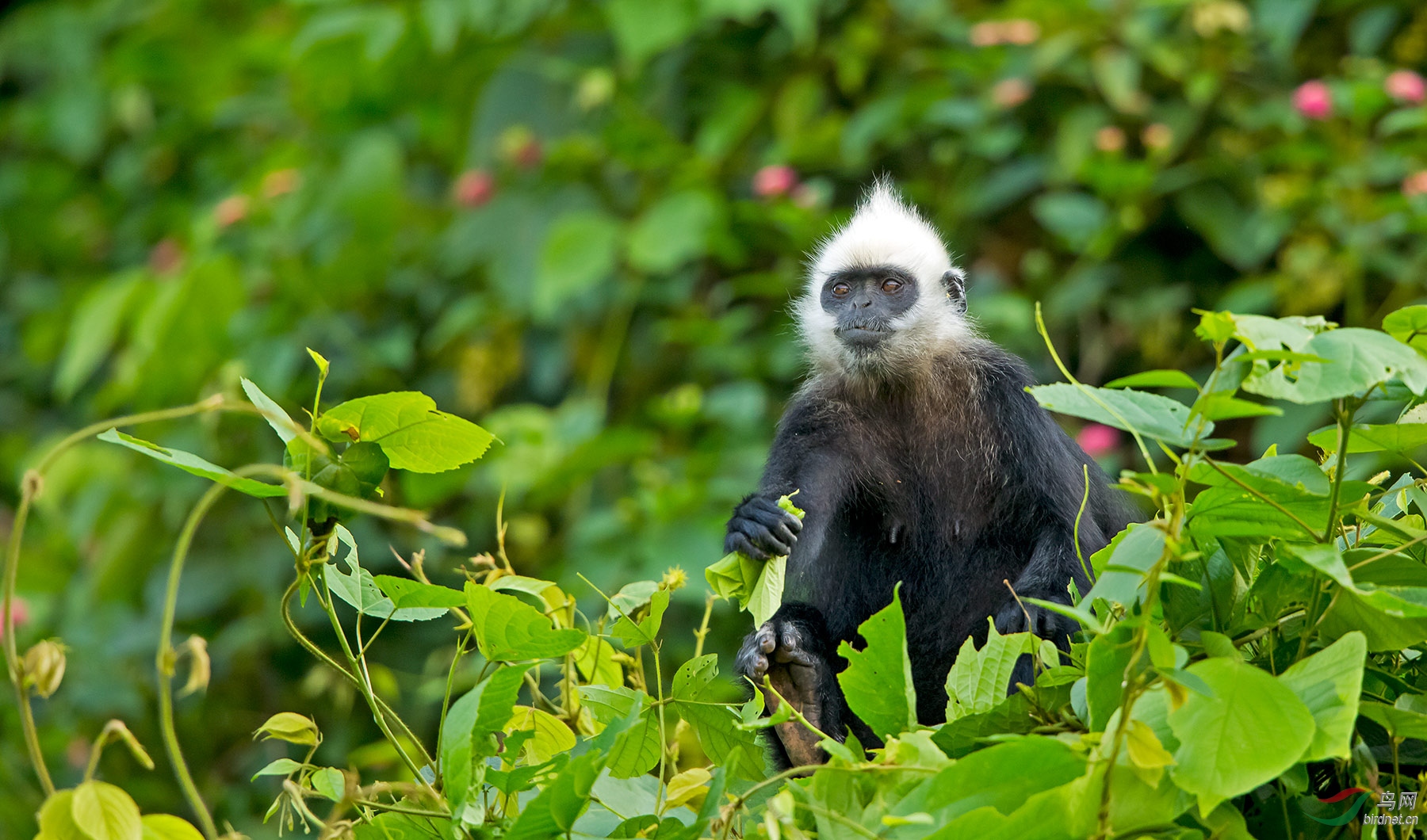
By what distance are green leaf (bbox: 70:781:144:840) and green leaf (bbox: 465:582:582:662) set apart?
0.39m

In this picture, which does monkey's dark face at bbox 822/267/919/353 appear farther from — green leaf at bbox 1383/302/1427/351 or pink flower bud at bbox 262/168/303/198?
pink flower bud at bbox 262/168/303/198

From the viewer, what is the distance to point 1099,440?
3689 millimetres

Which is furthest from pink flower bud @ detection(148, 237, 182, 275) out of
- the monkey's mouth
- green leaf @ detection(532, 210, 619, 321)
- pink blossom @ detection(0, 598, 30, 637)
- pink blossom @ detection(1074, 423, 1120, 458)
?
pink blossom @ detection(1074, 423, 1120, 458)

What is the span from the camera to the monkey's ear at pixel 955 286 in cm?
324

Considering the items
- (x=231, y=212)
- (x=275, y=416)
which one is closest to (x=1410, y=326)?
(x=275, y=416)

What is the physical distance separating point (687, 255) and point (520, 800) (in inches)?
137

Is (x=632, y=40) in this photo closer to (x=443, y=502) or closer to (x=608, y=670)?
(x=443, y=502)

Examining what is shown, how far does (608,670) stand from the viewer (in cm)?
178

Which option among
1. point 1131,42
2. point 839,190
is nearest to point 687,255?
point 839,190

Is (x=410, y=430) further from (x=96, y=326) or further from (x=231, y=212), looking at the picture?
(x=96, y=326)

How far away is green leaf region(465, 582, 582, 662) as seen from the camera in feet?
4.27

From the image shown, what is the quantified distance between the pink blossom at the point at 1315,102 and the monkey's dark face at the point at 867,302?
1.64m

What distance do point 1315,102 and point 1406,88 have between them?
0.24 metres

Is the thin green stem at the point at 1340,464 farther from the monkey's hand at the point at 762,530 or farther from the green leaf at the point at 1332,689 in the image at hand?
the monkey's hand at the point at 762,530
